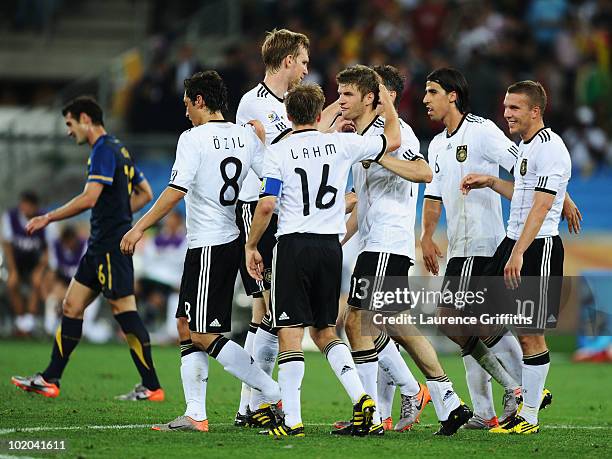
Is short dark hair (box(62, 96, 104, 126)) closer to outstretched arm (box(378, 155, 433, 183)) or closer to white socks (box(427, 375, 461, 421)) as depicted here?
outstretched arm (box(378, 155, 433, 183))

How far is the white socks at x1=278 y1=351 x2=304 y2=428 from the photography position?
828 cm

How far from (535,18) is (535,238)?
1511 cm

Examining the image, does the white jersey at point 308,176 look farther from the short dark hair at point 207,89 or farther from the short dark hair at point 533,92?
the short dark hair at point 533,92

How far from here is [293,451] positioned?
25.2ft

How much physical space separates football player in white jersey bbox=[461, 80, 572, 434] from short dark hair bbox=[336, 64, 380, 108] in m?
0.96

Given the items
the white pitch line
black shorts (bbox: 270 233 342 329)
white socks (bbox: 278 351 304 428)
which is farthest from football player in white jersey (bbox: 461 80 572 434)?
white socks (bbox: 278 351 304 428)

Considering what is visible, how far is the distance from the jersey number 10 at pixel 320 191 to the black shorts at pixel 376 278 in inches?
26.3

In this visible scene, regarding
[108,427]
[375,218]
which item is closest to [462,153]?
[375,218]

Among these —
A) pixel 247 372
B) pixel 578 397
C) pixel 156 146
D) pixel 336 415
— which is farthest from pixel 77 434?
pixel 156 146

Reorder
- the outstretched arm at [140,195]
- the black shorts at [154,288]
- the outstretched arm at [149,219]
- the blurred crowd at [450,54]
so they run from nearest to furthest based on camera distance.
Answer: the outstretched arm at [149,219]
the outstretched arm at [140,195]
the black shorts at [154,288]
the blurred crowd at [450,54]

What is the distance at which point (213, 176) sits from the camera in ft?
28.6

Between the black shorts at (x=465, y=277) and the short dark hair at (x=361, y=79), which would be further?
the black shorts at (x=465, y=277)

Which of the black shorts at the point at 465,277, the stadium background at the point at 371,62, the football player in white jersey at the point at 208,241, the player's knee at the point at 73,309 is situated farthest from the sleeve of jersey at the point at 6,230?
the black shorts at the point at 465,277

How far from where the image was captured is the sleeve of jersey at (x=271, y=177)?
823 cm
